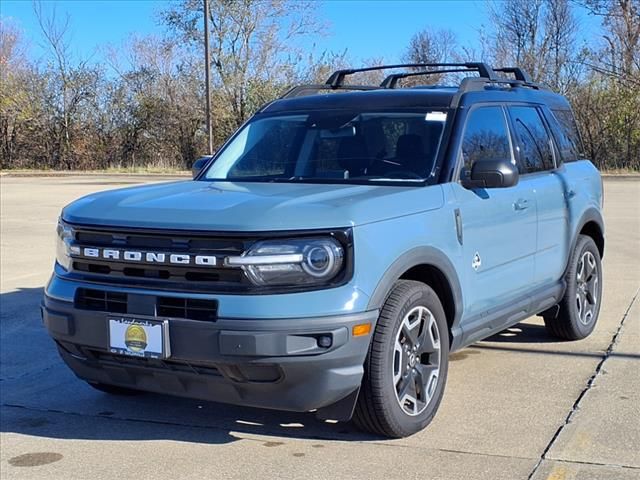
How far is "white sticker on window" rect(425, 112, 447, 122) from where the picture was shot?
515 cm

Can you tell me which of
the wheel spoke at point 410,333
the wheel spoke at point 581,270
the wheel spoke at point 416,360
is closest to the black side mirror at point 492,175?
the wheel spoke at point 416,360

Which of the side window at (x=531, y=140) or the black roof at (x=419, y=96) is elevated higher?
the black roof at (x=419, y=96)

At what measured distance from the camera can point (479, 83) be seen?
5.57 m

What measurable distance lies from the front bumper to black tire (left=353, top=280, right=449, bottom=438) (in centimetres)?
12

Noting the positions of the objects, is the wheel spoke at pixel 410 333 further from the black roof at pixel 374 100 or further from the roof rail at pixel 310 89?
the roof rail at pixel 310 89

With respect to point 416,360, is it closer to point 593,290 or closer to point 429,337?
point 429,337

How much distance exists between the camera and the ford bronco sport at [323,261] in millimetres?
3850

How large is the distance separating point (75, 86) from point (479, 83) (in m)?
37.3

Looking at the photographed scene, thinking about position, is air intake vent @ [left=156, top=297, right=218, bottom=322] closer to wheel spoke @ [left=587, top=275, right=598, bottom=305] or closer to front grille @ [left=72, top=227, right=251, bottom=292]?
front grille @ [left=72, top=227, right=251, bottom=292]

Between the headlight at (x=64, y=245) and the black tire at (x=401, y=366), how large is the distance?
1.67 meters

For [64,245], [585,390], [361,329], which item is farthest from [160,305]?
[585,390]

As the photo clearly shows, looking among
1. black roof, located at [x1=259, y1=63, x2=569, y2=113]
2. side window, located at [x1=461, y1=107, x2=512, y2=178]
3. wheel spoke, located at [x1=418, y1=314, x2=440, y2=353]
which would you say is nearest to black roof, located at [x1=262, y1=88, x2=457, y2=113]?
black roof, located at [x1=259, y1=63, x2=569, y2=113]

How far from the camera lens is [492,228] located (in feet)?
16.7

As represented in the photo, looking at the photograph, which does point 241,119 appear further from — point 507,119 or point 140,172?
point 507,119
